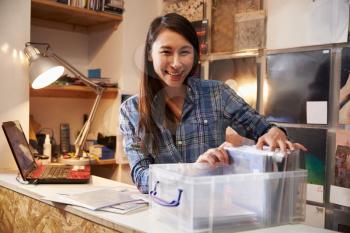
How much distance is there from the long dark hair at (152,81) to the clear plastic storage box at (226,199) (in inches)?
13.1

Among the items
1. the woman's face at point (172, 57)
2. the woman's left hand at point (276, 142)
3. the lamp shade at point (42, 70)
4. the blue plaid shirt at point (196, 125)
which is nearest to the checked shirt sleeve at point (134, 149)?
the blue plaid shirt at point (196, 125)

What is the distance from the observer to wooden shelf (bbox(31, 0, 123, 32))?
212 cm

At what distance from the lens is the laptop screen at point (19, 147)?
4.93ft

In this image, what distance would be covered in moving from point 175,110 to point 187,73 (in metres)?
0.13

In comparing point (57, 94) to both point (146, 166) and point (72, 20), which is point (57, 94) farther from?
point (146, 166)

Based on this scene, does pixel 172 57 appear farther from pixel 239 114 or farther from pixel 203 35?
pixel 203 35

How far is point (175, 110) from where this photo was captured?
1.32 meters

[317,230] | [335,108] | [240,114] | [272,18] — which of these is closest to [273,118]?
[335,108]

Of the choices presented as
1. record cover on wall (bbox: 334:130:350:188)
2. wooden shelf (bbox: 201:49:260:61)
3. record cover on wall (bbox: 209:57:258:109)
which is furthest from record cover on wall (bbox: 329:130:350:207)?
wooden shelf (bbox: 201:49:260:61)

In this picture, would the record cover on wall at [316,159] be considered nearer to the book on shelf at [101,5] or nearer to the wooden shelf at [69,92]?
the wooden shelf at [69,92]

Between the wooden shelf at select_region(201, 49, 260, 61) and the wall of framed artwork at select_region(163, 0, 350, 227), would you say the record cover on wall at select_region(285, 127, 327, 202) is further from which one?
the wooden shelf at select_region(201, 49, 260, 61)

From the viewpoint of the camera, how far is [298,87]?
1.91m

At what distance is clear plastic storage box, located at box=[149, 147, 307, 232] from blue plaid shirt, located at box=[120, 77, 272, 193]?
331 millimetres

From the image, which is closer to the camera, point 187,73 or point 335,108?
point 187,73
